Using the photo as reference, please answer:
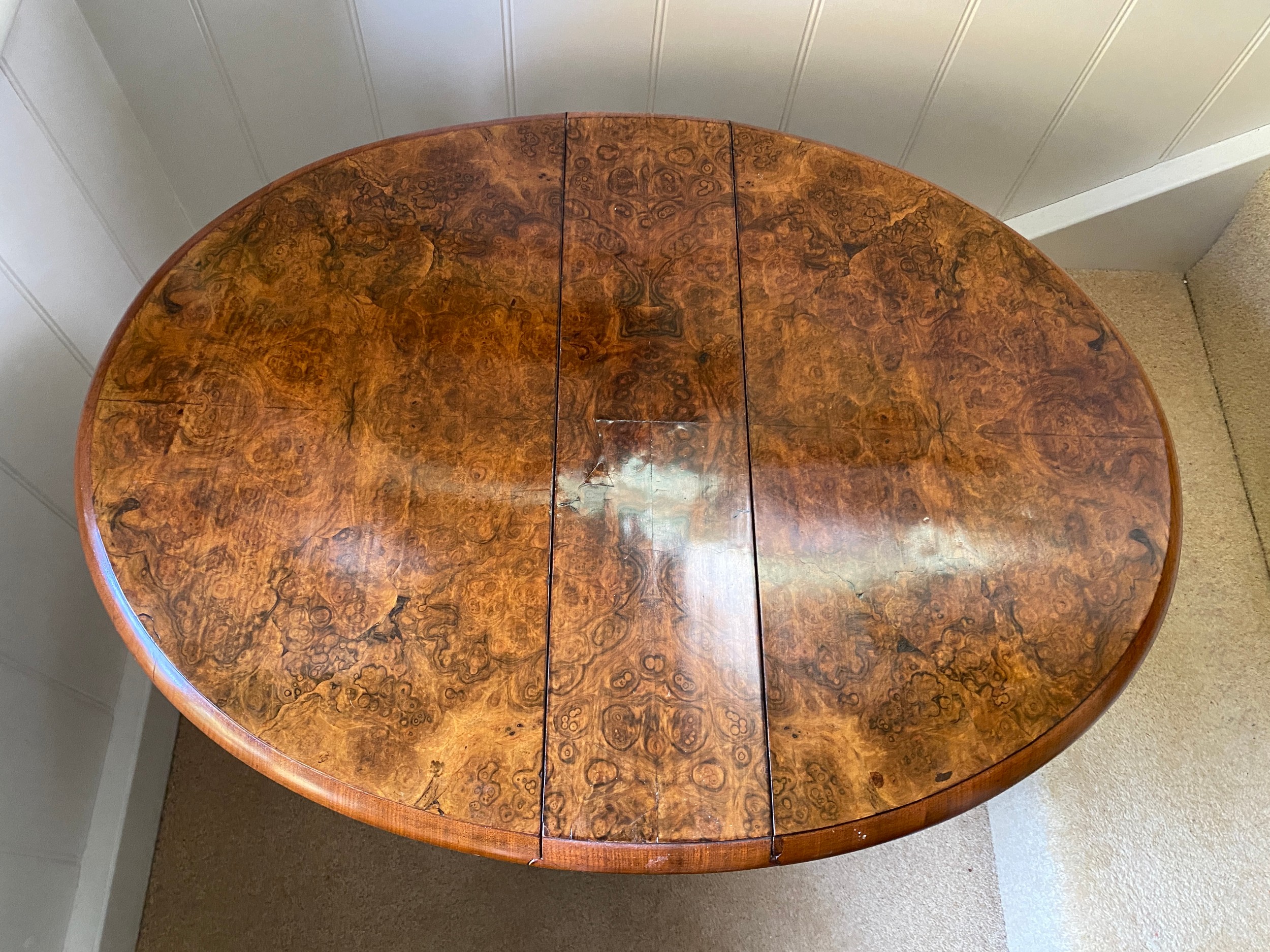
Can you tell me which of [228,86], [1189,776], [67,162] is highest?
[228,86]

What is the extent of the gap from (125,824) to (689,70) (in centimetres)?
131

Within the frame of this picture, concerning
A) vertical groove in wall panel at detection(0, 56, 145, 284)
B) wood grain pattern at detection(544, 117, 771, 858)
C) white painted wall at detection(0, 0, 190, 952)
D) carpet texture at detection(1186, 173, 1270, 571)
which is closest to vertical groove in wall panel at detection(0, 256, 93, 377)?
white painted wall at detection(0, 0, 190, 952)

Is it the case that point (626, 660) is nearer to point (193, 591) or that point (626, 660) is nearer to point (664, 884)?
point (193, 591)

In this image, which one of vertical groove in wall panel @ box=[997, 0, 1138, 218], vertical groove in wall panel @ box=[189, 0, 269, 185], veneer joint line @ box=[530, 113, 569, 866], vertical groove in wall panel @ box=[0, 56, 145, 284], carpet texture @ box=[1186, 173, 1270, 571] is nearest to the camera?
veneer joint line @ box=[530, 113, 569, 866]

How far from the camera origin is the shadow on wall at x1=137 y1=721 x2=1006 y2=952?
1.11 m

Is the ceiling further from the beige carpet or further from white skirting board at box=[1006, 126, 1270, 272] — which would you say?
the beige carpet

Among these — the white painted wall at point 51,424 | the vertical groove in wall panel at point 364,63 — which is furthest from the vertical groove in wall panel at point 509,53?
the white painted wall at point 51,424

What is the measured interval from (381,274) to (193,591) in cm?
35

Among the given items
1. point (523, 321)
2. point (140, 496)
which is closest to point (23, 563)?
point (140, 496)

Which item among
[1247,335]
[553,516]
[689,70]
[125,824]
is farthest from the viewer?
[1247,335]

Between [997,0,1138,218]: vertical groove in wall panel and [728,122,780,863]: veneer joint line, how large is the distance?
0.64 m

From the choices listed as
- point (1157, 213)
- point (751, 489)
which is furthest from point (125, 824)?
point (1157, 213)

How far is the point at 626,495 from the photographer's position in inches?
28.4

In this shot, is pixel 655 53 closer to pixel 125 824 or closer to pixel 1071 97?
pixel 1071 97
